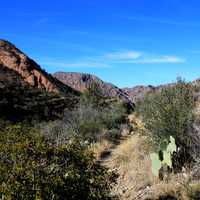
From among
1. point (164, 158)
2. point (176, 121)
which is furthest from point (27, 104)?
point (164, 158)

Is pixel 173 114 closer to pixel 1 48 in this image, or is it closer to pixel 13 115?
pixel 13 115

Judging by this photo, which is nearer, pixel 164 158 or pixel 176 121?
pixel 164 158

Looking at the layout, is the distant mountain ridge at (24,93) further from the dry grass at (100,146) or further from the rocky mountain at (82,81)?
the rocky mountain at (82,81)

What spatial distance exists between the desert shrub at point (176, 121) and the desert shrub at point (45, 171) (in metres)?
4.07

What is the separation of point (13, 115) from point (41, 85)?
1163 inches

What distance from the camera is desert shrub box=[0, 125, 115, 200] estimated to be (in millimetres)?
7004

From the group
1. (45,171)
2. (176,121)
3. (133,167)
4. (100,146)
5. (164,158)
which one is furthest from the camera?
(100,146)

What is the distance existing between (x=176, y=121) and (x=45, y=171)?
6.17m

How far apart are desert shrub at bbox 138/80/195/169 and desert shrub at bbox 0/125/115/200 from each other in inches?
160

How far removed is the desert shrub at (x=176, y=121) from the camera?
1208 cm

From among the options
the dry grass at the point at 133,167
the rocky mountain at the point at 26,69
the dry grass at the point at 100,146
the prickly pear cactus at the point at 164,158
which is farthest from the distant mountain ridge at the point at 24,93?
the prickly pear cactus at the point at 164,158

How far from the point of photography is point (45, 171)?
745 cm

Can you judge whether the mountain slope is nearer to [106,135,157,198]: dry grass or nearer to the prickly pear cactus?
[106,135,157,198]: dry grass

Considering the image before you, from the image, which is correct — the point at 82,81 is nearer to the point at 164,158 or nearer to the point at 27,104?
the point at 27,104
